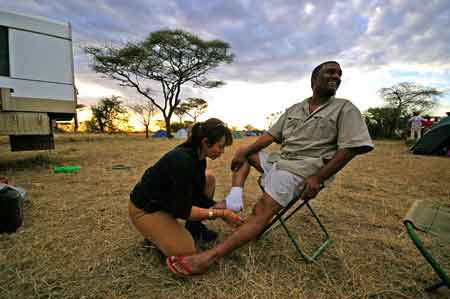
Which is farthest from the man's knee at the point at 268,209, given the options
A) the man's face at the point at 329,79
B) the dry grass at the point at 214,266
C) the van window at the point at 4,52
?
the van window at the point at 4,52

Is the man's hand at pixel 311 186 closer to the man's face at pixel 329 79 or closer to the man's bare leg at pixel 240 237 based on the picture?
the man's bare leg at pixel 240 237

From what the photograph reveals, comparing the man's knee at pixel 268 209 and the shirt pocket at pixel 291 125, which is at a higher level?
the shirt pocket at pixel 291 125

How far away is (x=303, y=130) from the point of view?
169 centimetres

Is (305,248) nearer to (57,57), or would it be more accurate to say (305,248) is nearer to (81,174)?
(81,174)

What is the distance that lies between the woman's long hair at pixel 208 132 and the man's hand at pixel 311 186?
576 millimetres

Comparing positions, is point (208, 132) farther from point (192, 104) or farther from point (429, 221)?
point (192, 104)

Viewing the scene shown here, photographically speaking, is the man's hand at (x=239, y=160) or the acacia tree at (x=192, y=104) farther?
the acacia tree at (x=192, y=104)

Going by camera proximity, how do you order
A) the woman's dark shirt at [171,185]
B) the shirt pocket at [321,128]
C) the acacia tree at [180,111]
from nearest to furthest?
the woman's dark shirt at [171,185]
the shirt pocket at [321,128]
the acacia tree at [180,111]

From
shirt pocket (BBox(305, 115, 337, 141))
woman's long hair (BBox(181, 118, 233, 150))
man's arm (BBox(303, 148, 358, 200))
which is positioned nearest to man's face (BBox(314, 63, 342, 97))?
shirt pocket (BBox(305, 115, 337, 141))

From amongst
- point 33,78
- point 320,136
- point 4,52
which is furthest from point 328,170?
point 4,52

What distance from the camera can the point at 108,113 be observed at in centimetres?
2748

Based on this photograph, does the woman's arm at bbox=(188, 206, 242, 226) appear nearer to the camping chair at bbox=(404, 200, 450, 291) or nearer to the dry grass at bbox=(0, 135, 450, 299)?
the dry grass at bbox=(0, 135, 450, 299)

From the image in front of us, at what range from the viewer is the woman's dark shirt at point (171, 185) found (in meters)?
1.27

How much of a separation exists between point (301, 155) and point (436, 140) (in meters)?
8.59
